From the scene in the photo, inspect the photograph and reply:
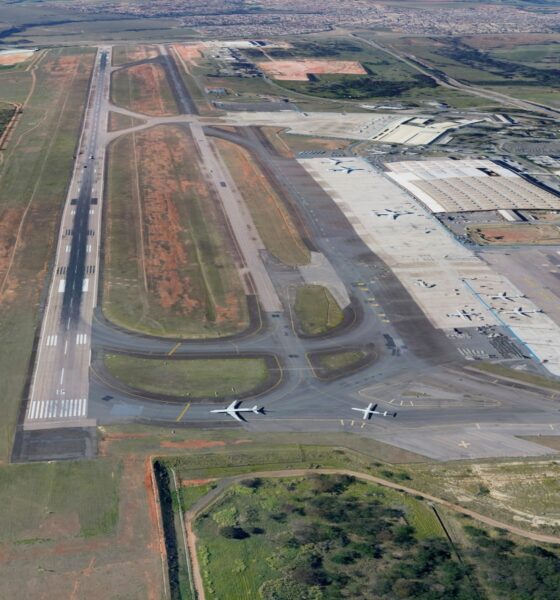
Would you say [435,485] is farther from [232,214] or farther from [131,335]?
[232,214]

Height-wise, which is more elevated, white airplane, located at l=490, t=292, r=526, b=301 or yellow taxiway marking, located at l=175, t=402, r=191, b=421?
yellow taxiway marking, located at l=175, t=402, r=191, b=421

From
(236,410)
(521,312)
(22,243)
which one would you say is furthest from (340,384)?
(22,243)

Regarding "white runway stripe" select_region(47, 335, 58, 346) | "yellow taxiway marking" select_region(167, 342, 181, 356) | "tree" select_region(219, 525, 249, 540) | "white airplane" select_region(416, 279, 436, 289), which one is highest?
"white runway stripe" select_region(47, 335, 58, 346)

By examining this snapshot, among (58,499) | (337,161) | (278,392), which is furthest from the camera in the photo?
(337,161)

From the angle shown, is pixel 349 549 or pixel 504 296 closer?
pixel 349 549

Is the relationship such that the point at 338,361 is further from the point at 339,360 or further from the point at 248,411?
the point at 248,411

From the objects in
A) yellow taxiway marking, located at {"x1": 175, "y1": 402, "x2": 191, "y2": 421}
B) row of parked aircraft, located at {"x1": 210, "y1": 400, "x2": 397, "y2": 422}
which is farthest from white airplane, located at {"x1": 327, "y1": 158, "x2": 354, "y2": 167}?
yellow taxiway marking, located at {"x1": 175, "y1": 402, "x2": 191, "y2": 421}

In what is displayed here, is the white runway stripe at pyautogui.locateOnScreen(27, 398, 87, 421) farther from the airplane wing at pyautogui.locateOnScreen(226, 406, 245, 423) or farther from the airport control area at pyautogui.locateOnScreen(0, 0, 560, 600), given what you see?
the airplane wing at pyautogui.locateOnScreen(226, 406, 245, 423)

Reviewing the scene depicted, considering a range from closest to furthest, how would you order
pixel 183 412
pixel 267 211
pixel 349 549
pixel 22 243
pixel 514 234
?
pixel 349 549, pixel 183 412, pixel 22 243, pixel 514 234, pixel 267 211
